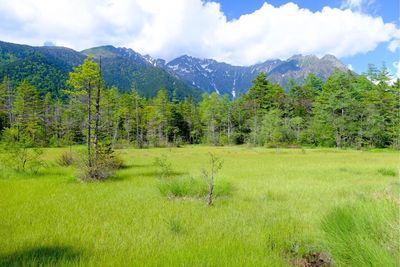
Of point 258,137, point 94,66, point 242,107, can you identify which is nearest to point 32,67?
point 242,107

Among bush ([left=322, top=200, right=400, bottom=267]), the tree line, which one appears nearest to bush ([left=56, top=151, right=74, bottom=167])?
the tree line

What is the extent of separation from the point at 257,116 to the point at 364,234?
7258 centimetres

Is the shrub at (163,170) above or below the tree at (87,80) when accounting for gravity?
below

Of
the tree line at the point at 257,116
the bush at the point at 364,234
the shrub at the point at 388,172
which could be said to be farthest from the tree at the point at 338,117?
the bush at the point at 364,234

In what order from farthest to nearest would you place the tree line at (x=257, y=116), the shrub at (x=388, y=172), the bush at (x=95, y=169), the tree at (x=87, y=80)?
1. the tree line at (x=257, y=116)
2. the tree at (x=87, y=80)
3. the shrub at (x=388, y=172)
4. the bush at (x=95, y=169)

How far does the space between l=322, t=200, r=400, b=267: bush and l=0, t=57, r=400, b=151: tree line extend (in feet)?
143

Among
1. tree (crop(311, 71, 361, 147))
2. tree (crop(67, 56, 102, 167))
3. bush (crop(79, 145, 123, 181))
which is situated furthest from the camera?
tree (crop(311, 71, 361, 147))

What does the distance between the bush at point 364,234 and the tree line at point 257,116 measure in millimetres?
43488

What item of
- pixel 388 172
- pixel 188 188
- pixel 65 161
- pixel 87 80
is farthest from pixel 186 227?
pixel 65 161

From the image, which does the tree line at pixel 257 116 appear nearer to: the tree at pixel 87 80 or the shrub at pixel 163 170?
the tree at pixel 87 80

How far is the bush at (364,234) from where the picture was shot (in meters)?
4.33

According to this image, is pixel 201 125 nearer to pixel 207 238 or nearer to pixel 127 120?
pixel 127 120

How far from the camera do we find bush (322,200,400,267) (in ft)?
14.2

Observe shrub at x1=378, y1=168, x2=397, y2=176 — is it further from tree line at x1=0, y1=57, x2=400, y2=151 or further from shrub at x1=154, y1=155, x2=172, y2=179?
tree line at x1=0, y1=57, x2=400, y2=151
